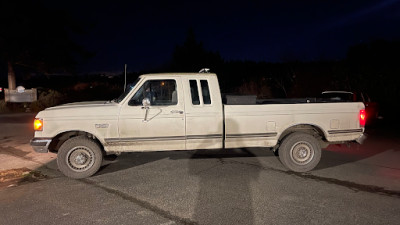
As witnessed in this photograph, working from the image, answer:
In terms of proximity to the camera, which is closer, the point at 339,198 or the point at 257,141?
the point at 339,198

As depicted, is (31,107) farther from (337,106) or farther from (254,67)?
(254,67)

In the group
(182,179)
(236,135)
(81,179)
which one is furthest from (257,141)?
(81,179)

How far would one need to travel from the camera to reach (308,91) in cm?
1998

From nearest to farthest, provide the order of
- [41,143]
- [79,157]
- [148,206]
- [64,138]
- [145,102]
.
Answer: [148,206], [145,102], [41,143], [79,157], [64,138]

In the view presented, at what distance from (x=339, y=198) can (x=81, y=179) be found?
4635 millimetres

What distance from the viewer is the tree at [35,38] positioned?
20.9m

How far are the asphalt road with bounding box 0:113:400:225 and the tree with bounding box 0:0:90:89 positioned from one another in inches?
634

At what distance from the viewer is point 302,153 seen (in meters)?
6.98

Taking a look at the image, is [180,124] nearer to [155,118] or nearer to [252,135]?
[155,118]

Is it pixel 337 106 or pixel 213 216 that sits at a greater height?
pixel 337 106

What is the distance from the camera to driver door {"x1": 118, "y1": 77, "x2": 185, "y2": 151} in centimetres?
655

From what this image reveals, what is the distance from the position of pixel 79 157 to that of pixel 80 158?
29 mm

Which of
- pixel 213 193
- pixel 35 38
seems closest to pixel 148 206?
pixel 213 193

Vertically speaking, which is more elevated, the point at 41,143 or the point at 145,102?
the point at 145,102
